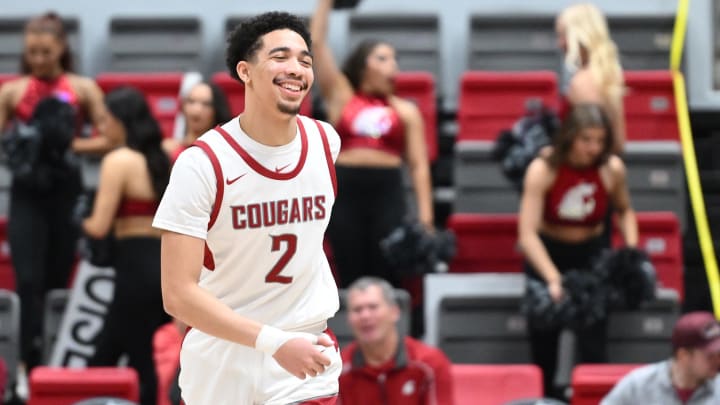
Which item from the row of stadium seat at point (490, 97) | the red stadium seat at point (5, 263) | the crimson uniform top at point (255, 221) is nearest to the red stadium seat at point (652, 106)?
Answer: the row of stadium seat at point (490, 97)

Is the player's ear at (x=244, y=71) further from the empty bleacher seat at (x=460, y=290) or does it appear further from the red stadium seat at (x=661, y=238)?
the red stadium seat at (x=661, y=238)

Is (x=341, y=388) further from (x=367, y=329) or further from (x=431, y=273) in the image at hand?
(x=431, y=273)

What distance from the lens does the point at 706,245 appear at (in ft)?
23.3

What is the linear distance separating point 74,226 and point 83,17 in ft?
9.03

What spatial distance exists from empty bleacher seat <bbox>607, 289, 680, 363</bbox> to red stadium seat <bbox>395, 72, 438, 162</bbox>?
1537mm

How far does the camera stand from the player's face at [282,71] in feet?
10.3

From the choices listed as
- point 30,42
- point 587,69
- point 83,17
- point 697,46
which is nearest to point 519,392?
point 587,69

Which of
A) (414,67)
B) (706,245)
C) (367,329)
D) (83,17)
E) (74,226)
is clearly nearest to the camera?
(367,329)

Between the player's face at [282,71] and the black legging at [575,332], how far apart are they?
10.1 feet

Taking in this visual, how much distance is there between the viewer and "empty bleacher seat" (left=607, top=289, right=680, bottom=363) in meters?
6.32

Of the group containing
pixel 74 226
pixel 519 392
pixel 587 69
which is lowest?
pixel 519 392

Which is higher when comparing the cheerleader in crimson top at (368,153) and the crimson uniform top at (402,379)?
the cheerleader in crimson top at (368,153)

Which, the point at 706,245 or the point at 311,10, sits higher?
the point at 311,10

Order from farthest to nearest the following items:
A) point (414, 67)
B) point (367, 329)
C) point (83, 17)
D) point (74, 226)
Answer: point (83, 17)
point (414, 67)
point (74, 226)
point (367, 329)
